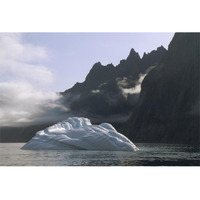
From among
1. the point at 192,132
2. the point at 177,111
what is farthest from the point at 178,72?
the point at 192,132

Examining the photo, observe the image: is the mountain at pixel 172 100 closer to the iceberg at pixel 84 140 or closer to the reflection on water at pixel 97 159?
the iceberg at pixel 84 140

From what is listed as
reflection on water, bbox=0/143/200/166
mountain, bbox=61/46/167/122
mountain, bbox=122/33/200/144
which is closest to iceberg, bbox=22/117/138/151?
reflection on water, bbox=0/143/200/166

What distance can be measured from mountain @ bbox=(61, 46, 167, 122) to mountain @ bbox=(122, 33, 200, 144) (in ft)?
24.2

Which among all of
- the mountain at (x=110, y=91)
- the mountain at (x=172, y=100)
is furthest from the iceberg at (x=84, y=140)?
the mountain at (x=172, y=100)

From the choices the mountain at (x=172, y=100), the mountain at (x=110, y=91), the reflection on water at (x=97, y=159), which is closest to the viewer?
the reflection on water at (x=97, y=159)

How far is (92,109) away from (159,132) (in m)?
46.5

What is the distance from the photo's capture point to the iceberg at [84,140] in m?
40.2

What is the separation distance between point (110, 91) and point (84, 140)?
1630 inches

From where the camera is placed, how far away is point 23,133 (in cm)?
10769

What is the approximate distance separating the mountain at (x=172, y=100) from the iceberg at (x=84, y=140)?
6824cm

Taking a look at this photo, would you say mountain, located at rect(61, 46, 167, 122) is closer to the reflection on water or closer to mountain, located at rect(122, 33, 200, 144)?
mountain, located at rect(122, 33, 200, 144)

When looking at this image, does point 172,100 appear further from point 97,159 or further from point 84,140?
point 97,159

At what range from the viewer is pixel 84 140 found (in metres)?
41.0

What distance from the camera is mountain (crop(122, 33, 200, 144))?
110 m
